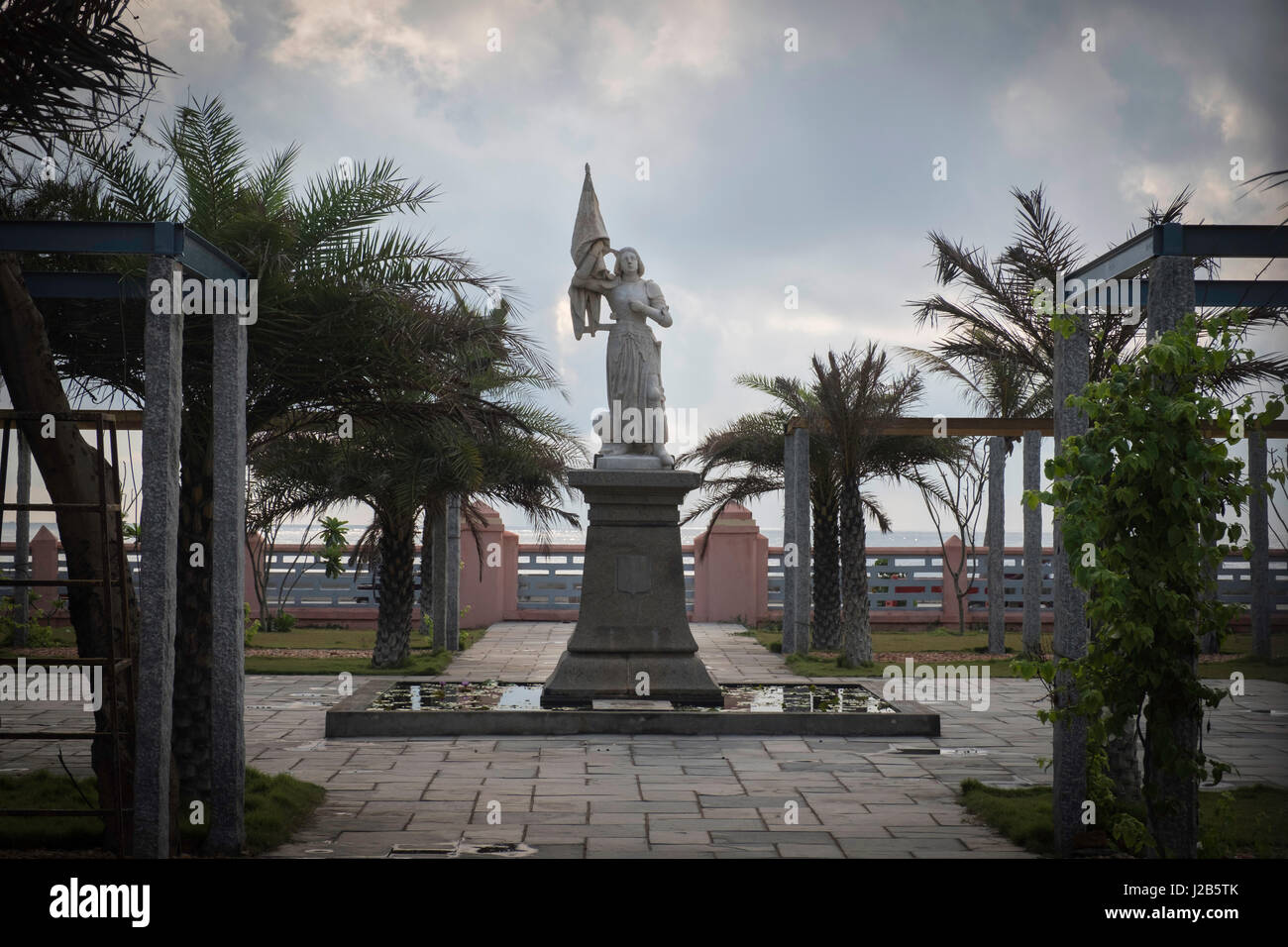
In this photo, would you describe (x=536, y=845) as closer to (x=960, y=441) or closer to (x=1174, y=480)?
(x=1174, y=480)

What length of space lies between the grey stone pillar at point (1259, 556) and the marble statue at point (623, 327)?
8.51 meters

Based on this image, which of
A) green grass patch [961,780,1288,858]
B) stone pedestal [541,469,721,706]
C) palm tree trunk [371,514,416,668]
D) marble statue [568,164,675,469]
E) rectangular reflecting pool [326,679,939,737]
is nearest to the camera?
green grass patch [961,780,1288,858]

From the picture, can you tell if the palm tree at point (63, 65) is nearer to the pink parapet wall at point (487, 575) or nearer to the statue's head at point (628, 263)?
the statue's head at point (628, 263)

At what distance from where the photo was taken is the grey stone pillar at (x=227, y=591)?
5.99m

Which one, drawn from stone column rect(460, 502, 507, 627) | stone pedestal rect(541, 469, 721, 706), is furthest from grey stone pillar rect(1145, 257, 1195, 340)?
stone column rect(460, 502, 507, 627)

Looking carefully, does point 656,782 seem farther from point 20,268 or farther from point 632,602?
point 20,268

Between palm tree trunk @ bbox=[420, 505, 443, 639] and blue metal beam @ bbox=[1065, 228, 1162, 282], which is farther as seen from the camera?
palm tree trunk @ bbox=[420, 505, 443, 639]

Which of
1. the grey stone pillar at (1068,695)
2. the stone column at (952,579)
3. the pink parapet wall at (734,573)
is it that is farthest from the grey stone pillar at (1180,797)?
the pink parapet wall at (734,573)

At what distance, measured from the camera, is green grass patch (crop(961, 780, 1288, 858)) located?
544 cm

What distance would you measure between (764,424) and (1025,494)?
1274 cm

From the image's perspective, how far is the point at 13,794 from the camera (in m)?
7.04

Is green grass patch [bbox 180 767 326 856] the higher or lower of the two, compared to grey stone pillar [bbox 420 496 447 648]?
lower

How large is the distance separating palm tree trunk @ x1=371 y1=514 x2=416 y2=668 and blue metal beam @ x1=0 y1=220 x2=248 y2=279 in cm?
878

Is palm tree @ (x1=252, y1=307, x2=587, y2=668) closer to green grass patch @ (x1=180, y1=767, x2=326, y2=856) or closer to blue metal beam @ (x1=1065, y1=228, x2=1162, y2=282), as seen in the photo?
green grass patch @ (x1=180, y1=767, x2=326, y2=856)
